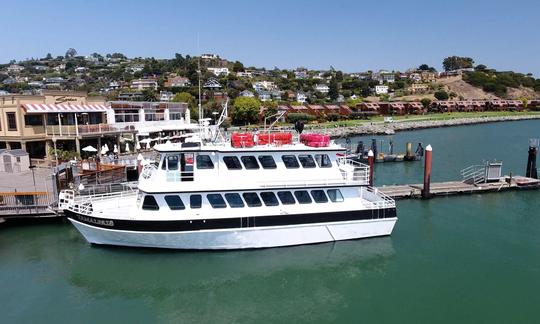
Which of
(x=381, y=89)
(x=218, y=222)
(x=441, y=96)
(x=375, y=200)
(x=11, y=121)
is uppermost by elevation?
(x=381, y=89)

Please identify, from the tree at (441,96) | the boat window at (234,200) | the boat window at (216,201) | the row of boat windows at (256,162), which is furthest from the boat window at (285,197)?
the tree at (441,96)

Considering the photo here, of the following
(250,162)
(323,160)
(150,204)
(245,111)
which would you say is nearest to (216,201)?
(250,162)

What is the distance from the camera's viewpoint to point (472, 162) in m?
40.4

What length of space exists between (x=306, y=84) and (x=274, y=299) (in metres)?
157

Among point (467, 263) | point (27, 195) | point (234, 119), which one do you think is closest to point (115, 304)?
point (27, 195)

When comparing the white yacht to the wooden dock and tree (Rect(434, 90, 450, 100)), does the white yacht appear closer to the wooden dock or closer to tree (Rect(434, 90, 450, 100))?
the wooden dock

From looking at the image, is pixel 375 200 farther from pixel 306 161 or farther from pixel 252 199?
pixel 252 199

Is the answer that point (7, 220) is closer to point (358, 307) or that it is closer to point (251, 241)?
point (251, 241)

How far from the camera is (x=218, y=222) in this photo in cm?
1579

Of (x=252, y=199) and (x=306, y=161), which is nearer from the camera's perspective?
(x=252, y=199)

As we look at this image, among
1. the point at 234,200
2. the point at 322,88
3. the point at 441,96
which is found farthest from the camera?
the point at 322,88

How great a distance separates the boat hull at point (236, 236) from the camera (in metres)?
15.8

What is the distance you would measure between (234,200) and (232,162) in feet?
5.37

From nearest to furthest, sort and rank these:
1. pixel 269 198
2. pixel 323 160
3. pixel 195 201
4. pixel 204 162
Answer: pixel 195 201
pixel 204 162
pixel 269 198
pixel 323 160
